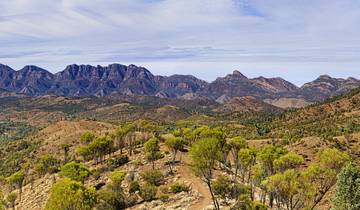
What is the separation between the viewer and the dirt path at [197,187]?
49647 millimetres

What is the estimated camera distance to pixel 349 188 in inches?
1371

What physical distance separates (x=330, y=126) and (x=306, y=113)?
135 feet

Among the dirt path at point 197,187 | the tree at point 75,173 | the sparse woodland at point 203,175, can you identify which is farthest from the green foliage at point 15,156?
the dirt path at point 197,187

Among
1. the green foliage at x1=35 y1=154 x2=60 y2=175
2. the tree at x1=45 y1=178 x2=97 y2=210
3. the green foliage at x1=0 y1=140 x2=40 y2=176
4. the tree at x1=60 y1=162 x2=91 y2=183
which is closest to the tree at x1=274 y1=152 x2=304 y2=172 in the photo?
the tree at x1=45 y1=178 x2=97 y2=210

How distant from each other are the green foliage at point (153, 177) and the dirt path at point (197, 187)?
139 inches

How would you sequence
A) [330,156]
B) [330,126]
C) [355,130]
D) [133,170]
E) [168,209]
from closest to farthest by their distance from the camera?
[330,156]
[168,209]
[133,170]
[355,130]
[330,126]

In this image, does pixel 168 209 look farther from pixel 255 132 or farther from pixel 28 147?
pixel 28 147

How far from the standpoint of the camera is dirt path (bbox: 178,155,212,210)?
4965 centimetres

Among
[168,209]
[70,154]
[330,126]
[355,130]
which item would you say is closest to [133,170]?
[168,209]

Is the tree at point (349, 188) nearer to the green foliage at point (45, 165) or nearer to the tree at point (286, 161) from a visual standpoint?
the tree at point (286, 161)

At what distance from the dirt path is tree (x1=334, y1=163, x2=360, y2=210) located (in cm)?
1887

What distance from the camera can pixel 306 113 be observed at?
490 ft

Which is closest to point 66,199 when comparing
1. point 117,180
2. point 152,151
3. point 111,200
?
point 111,200

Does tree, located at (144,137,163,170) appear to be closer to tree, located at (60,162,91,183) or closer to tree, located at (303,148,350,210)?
tree, located at (60,162,91,183)
